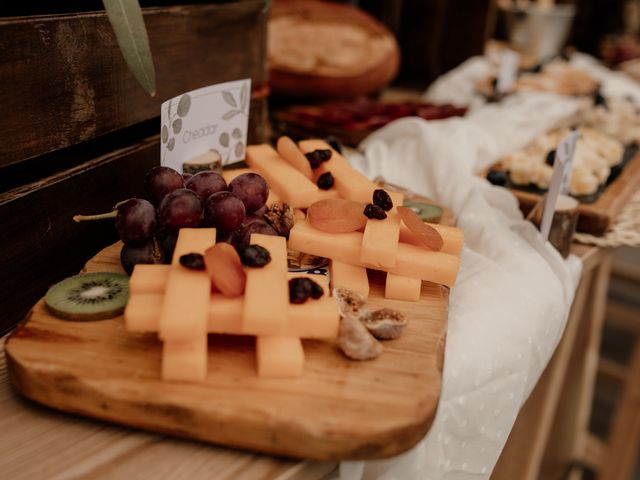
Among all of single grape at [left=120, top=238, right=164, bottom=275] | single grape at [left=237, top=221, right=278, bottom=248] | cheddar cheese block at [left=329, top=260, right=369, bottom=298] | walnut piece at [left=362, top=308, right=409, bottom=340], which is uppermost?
single grape at [left=237, top=221, right=278, bottom=248]

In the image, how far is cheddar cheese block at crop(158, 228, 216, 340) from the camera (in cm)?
60

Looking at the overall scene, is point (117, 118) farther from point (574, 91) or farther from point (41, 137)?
point (574, 91)

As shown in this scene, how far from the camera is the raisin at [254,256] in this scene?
676mm

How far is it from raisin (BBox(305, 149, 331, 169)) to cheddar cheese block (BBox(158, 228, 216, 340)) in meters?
0.38

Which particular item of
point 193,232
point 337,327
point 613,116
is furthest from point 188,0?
point 613,116

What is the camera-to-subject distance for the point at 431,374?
0.67 meters

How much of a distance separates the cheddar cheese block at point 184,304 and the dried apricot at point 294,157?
37 centimetres

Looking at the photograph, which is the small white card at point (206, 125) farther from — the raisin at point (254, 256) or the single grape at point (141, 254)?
the raisin at point (254, 256)

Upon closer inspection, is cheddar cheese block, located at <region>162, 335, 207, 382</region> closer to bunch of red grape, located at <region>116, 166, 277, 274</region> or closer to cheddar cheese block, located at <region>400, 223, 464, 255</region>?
bunch of red grape, located at <region>116, 166, 277, 274</region>

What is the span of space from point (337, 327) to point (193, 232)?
0.22 m

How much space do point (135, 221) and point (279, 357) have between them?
0.27m

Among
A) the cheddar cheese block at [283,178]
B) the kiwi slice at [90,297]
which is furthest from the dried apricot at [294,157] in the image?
the kiwi slice at [90,297]

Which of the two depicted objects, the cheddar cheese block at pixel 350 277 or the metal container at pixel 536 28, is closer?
the cheddar cheese block at pixel 350 277

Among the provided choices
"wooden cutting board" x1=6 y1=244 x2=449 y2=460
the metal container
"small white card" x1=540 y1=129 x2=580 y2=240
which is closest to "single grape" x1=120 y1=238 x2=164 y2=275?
"wooden cutting board" x1=6 y1=244 x2=449 y2=460
